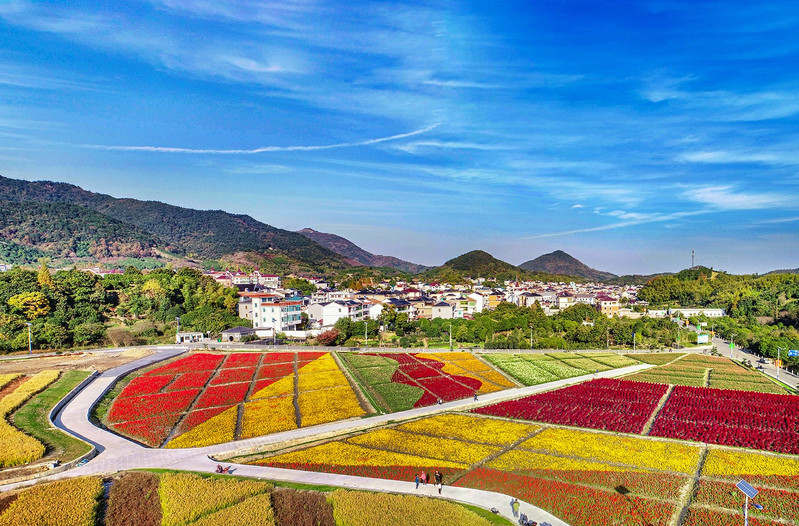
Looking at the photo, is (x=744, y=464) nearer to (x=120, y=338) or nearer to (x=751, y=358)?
(x=751, y=358)

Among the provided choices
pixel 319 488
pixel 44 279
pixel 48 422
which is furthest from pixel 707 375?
pixel 44 279

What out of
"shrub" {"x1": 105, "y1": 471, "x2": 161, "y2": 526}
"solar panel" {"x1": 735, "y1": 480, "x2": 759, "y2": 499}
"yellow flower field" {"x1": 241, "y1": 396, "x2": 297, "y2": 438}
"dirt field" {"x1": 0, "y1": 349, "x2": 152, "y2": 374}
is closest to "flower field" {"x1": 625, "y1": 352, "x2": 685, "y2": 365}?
"solar panel" {"x1": 735, "y1": 480, "x2": 759, "y2": 499}

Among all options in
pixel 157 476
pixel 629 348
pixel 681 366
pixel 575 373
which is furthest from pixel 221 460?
pixel 629 348

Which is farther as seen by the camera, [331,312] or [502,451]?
[331,312]

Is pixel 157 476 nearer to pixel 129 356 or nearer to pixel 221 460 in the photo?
pixel 221 460

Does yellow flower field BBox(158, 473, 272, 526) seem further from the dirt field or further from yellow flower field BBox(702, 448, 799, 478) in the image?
the dirt field
